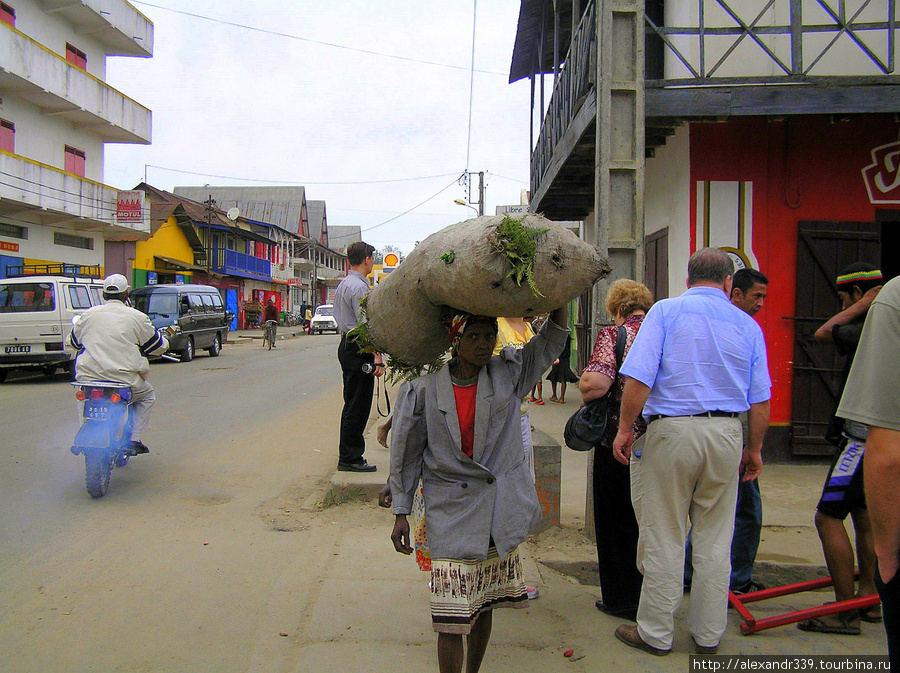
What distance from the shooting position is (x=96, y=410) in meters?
5.61

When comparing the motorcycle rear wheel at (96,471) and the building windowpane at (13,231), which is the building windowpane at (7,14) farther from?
the motorcycle rear wheel at (96,471)

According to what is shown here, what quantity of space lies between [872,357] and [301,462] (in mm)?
5929

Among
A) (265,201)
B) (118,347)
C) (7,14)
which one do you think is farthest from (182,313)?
(265,201)

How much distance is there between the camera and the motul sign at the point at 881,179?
7133mm

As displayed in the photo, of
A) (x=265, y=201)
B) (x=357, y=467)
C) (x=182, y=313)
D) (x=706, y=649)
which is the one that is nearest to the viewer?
(x=706, y=649)

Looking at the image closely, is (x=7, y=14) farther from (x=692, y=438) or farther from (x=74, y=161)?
(x=692, y=438)

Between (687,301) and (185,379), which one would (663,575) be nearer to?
(687,301)

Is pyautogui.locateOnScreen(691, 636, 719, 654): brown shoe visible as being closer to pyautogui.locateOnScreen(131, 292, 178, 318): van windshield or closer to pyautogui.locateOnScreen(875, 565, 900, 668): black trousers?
pyautogui.locateOnScreen(875, 565, 900, 668): black trousers

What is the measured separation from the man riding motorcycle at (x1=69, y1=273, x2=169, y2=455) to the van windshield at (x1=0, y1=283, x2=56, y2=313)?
8.45 m

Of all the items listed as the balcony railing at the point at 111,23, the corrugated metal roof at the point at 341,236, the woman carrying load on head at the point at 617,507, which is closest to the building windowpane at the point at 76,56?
the balcony railing at the point at 111,23

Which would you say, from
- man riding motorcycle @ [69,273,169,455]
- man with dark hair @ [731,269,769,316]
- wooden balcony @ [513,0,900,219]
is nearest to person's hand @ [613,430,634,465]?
man with dark hair @ [731,269,769,316]

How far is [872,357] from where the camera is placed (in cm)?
207

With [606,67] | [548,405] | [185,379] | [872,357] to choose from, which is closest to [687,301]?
[872,357]

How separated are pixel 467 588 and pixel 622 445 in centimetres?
114
